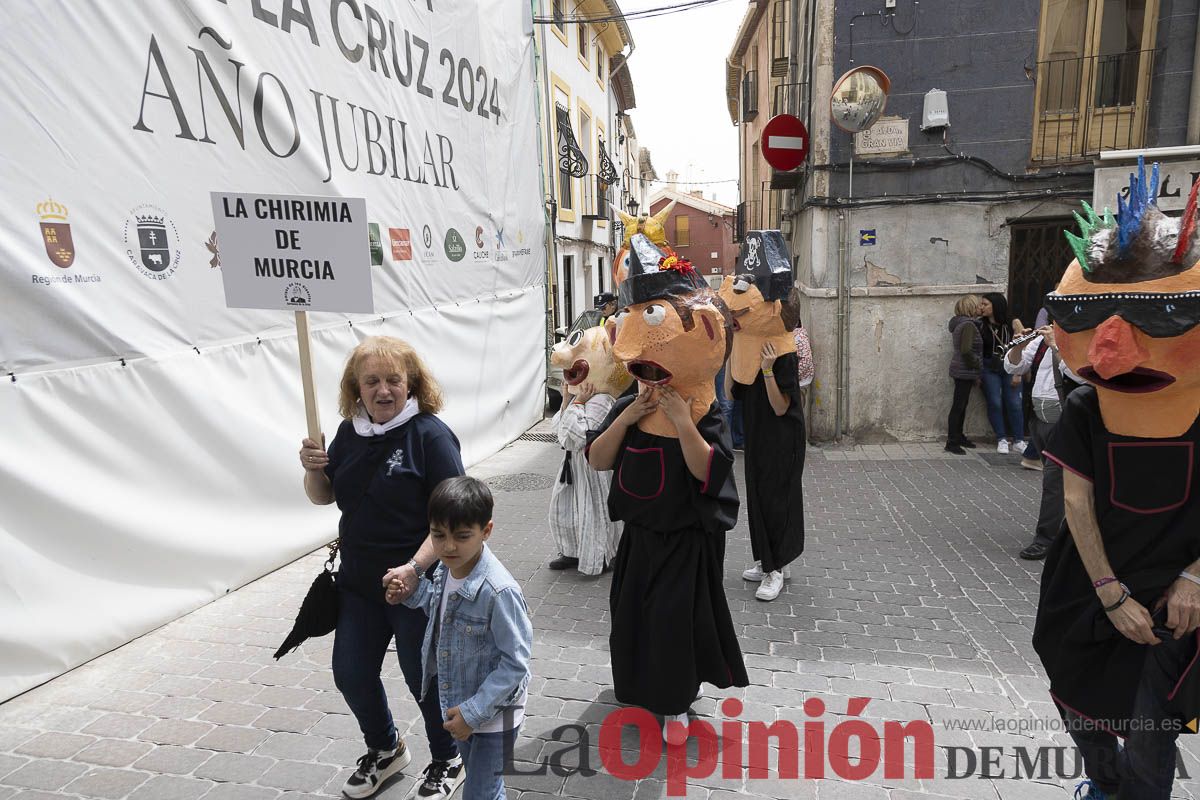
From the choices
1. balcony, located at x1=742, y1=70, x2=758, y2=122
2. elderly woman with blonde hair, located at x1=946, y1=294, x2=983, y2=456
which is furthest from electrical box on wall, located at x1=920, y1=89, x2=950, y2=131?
balcony, located at x1=742, y1=70, x2=758, y2=122

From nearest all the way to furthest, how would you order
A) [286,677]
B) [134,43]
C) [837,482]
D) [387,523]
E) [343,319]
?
[387,523] < [286,677] < [134,43] < [343,319] < [837,482]

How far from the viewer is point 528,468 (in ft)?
28.8

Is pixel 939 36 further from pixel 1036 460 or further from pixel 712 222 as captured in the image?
pixel 712 222

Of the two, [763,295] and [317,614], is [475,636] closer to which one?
[317,614]

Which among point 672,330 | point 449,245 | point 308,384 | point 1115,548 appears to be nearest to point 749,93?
point 449,245

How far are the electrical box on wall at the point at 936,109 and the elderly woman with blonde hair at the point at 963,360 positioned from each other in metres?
2.13

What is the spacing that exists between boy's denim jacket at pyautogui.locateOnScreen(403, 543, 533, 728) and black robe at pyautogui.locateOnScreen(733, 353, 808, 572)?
261 cm

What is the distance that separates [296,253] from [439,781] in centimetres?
226

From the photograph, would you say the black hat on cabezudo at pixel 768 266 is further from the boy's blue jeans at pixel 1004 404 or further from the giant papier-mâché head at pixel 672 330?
the boy's blue jeans at pixel 1004 404

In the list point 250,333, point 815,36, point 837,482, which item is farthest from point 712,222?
point 250,333

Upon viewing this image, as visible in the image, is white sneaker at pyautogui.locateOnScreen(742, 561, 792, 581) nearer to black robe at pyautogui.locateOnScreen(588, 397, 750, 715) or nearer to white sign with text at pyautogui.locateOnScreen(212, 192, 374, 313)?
black robe at pyautogui.locateOnScreen(588, 397, 750, 715)

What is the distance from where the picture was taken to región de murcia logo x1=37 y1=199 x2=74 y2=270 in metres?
4.08

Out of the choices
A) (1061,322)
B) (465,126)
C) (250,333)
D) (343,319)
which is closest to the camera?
(1061,322)

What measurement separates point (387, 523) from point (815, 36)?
9115 millimetres
